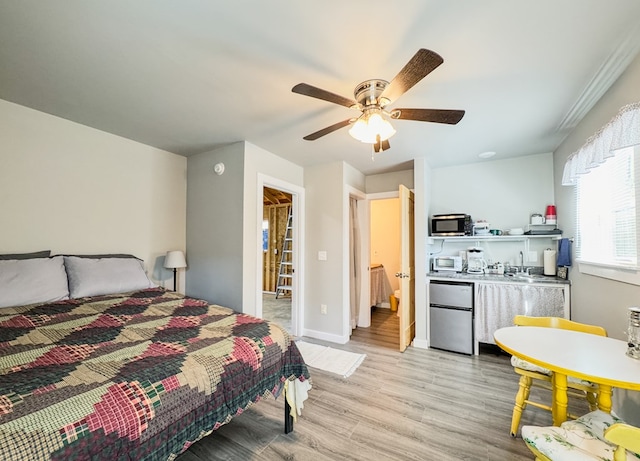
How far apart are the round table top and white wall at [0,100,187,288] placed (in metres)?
3.69

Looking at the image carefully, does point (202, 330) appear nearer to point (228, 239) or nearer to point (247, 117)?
point (228, 239)

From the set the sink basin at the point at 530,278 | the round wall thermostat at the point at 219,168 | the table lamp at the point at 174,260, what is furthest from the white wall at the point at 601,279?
the table lamp at the point at 174,260

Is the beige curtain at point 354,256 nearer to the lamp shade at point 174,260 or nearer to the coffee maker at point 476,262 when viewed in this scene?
the coffee maker at point 476,262

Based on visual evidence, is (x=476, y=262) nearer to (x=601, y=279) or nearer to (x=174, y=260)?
(x=601, y=279)

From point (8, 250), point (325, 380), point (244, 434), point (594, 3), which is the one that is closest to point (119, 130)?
point (8, 250)

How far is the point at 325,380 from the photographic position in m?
2.65

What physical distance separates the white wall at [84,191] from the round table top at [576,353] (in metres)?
3.69

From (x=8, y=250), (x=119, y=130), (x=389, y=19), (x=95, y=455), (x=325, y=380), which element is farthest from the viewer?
(x=119, y=130)

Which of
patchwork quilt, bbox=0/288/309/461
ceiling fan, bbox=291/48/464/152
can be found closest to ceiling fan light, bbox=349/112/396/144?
ceiling fan, bbox=291/48/464/152

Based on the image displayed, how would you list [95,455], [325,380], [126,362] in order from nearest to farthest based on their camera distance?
[95,455], [126,362], [325,380]

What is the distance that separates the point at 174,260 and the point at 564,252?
446 centimetres

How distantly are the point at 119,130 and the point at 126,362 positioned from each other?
2.65 metres

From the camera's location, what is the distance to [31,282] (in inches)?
84.5

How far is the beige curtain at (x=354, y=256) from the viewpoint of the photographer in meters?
4.31
